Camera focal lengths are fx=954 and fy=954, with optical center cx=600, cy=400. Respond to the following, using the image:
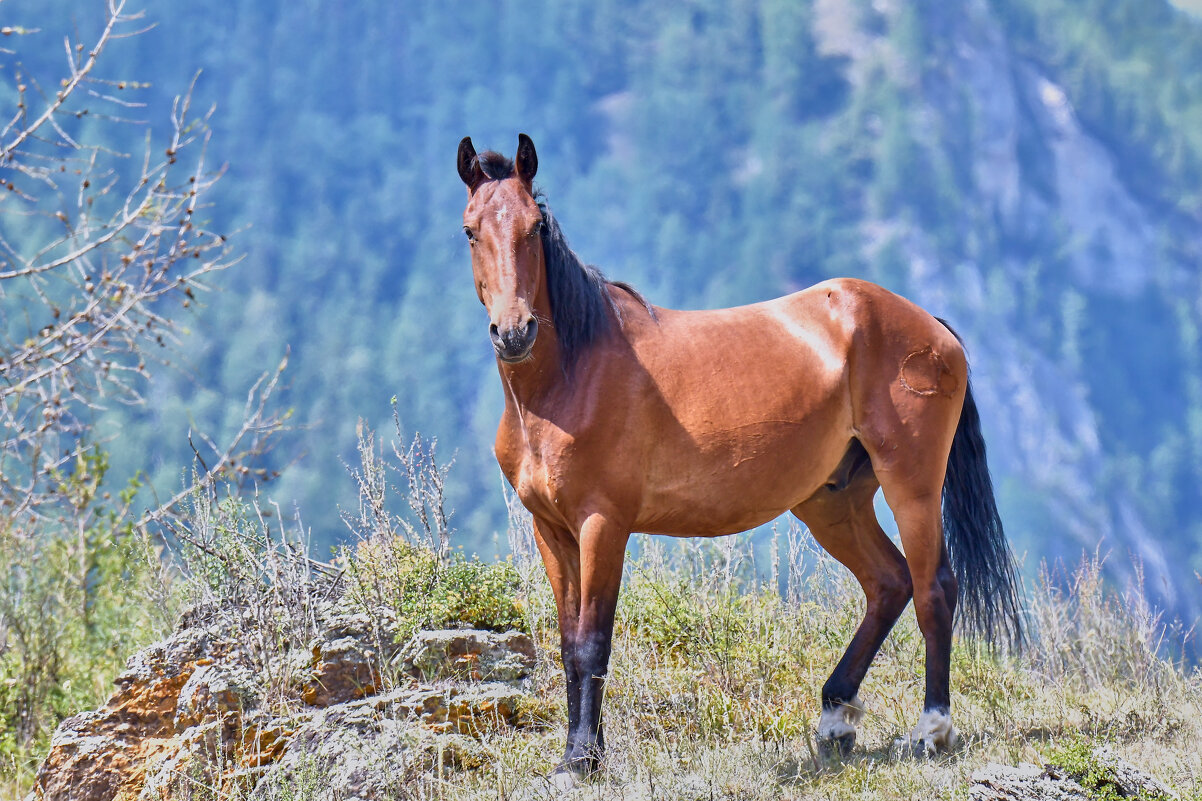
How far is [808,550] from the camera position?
734 centimetres

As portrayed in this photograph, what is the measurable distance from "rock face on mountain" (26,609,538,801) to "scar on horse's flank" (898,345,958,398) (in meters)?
2.54

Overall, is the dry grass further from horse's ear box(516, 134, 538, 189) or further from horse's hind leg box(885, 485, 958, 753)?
horse's ear box(516, 134, 538, 189)

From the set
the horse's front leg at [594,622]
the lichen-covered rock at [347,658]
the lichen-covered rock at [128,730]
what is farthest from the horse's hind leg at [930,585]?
the lichen-covered rock at [128,730]

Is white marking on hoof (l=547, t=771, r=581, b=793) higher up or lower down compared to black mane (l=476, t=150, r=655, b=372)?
lower down

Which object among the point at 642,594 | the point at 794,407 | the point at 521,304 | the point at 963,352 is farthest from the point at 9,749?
the point at 963,352

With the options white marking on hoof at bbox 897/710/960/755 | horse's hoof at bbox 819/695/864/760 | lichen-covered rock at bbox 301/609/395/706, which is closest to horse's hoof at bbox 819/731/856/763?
horse's hoof at bbox 819/695/864/760

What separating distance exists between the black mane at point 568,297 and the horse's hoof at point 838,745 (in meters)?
2.24

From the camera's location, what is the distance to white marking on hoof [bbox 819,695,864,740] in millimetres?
4656

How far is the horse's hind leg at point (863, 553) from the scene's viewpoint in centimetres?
A: 482

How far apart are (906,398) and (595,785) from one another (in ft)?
7.68

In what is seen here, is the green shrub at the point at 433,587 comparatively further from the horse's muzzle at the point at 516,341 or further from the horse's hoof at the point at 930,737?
the horse's hoof at the point at 930,737

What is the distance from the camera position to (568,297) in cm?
420

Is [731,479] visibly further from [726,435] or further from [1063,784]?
[1063,784]

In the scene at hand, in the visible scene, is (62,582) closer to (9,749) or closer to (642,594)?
(9,749)
